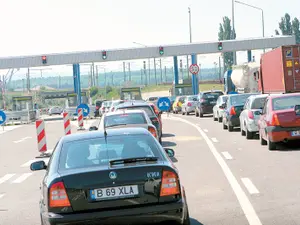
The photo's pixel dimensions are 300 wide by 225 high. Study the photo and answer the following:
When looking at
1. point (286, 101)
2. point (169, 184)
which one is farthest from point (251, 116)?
point (169, 184)

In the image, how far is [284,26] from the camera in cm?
11031

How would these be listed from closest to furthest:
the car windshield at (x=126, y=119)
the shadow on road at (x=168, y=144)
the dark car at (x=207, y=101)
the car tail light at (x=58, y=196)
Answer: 1. the car tail light at (x=58, y=196)
2. the car windshield at (x=126, y=119)
3. the shadow on road at (x=168, y=144)
4. the dark car at (x=207, y=101)

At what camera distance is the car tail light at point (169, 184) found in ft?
22.8

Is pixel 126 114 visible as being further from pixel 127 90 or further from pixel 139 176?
pixel 127 90

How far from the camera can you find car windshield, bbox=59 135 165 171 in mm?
7426

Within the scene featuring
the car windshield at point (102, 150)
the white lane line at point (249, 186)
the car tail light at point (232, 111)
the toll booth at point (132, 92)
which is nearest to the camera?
the car windshield at point (102, 150)

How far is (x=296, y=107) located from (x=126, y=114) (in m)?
4.10

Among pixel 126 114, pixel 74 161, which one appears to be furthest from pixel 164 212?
pixel 126 114

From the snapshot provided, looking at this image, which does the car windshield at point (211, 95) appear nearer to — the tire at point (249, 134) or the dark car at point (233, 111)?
the dark car at point (233, 111)

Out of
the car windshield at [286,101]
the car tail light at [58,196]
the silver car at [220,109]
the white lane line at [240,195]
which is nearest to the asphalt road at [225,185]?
the white lane line at [240,195]

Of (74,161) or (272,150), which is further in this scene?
(272,150)

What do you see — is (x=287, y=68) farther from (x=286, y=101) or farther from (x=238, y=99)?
(x=286, y=101)

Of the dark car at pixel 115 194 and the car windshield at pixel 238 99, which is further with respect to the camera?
the car windshield at pixel 238 99

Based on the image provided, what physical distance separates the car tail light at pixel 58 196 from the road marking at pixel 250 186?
14.8 feet
